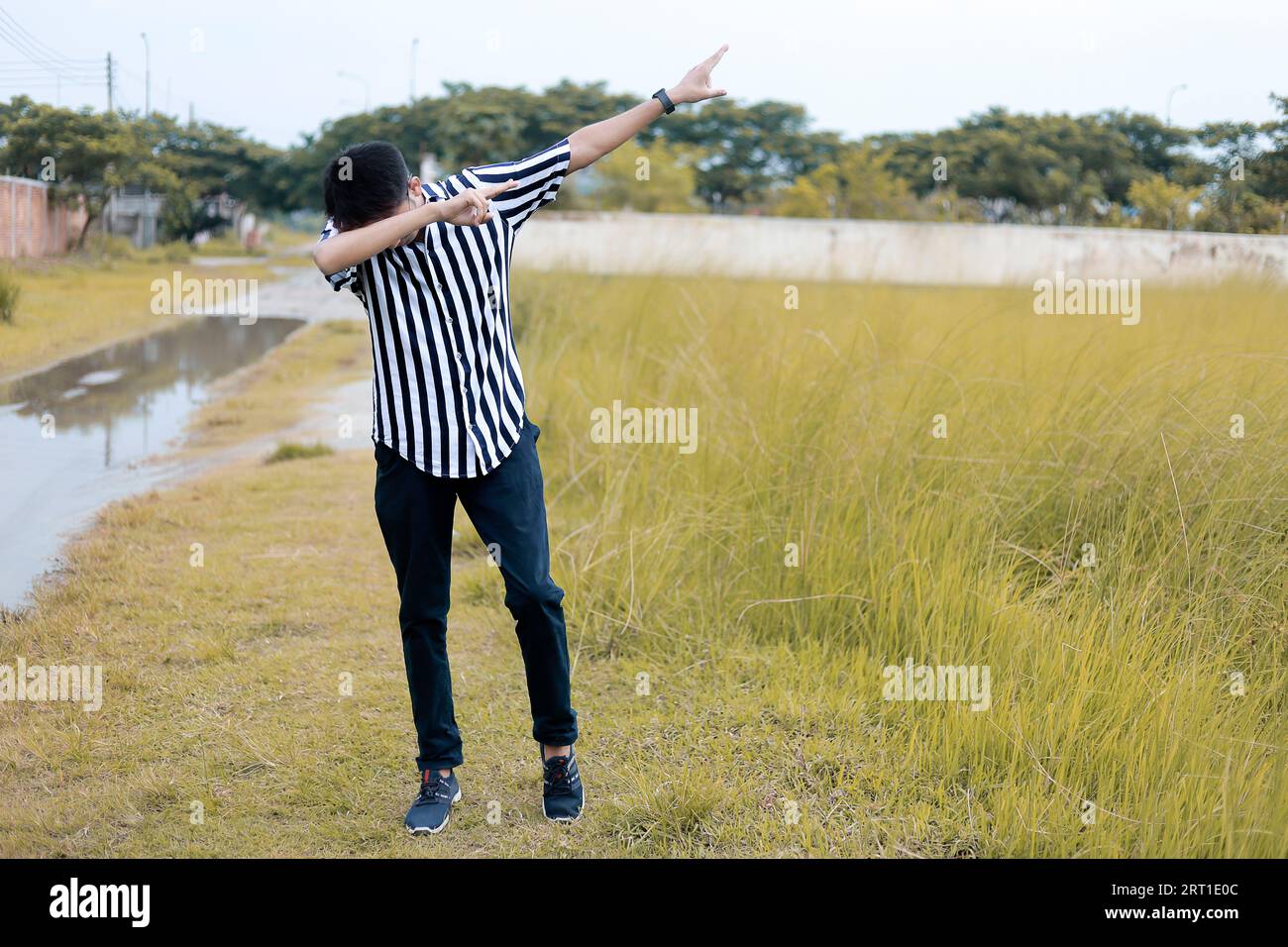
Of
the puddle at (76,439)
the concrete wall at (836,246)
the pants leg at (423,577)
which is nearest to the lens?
the pants leg at (423,577)

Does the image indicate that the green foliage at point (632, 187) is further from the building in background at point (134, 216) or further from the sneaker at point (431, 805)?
the sneaker at point (431, 805)

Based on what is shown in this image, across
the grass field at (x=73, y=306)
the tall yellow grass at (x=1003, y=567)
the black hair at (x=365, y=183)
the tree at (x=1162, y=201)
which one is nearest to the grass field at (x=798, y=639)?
the tall yellow grass at (x=1003, y=567)

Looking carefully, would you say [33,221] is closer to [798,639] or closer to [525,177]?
[525,177]

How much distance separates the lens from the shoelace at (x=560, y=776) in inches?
113

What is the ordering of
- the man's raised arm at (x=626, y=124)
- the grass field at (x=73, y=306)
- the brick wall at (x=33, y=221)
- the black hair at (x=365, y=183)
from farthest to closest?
the grass field at (x=73, y=306)
the brick wall at (x=33, y=221)
the man's raised arm at (x=626, y=124)
the black hair at (x=365, y=183)

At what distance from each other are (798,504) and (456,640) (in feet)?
4.65

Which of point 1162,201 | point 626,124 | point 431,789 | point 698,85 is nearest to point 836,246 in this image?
point 1162,201

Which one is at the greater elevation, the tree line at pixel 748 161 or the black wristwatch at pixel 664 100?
the tree line at pixel 748 161

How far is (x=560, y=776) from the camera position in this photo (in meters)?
2.88

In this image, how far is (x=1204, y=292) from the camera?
22.1 feet

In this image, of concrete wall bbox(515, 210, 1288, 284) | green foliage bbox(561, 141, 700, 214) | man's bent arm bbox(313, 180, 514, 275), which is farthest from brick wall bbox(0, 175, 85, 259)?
green foliage bbox(561, 141, 700, 214)

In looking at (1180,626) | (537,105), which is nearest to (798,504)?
(1180,626)

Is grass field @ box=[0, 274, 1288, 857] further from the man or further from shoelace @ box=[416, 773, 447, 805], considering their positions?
the man

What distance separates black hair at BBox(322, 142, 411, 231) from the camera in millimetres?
2490
